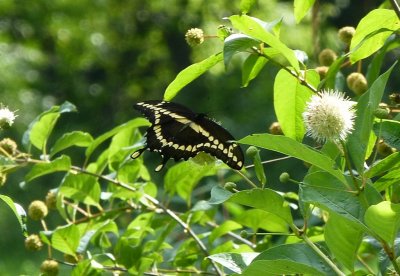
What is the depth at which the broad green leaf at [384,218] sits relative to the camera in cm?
108

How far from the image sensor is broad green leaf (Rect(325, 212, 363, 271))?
1225 mm

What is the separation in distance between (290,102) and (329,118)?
25cm

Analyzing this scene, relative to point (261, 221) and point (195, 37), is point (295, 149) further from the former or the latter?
point (261, 221)

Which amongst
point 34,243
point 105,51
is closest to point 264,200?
point 34,243

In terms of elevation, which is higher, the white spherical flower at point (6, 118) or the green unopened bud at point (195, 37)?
the green unopened bud at point (195, 37)

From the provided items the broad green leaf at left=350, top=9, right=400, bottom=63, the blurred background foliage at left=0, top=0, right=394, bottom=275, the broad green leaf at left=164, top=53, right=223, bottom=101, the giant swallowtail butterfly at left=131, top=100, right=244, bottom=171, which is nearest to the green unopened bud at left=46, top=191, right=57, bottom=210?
the giant swallowtail butterfly at left=131, top=100, right=244, bottom=171

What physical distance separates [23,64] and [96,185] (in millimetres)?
8163

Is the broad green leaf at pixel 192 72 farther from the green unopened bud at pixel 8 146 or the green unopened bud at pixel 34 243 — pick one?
the green unopened bud at pixel 34 243

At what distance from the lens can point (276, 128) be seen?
168cm

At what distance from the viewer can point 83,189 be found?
6.10ft

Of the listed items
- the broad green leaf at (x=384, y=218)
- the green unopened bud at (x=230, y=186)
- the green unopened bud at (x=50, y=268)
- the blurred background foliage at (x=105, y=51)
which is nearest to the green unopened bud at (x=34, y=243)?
the green unopened bud at (x=50, y=268)

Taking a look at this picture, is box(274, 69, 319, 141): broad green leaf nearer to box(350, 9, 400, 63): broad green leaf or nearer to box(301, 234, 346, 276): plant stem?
box(350, 9, 400, 63): broad green leaf

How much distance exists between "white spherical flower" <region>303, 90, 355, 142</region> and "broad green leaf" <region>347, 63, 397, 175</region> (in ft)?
0.05

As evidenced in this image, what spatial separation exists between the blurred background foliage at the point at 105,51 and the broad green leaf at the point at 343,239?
6.38m
